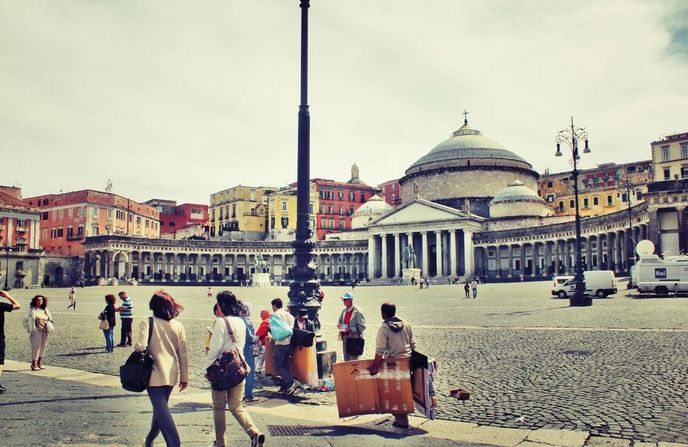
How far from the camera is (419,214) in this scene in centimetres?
9662

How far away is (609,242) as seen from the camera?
6900 centimetres

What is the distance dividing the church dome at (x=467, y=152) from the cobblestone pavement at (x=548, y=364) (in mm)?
84723

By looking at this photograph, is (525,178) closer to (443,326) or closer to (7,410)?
(443,326)

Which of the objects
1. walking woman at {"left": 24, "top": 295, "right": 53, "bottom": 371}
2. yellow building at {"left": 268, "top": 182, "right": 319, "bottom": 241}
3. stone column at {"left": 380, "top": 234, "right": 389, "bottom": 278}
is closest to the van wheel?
walking woman at {"left": 24, "top": 295, "right": 53, "bottom": 371}

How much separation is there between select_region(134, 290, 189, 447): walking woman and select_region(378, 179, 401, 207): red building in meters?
123

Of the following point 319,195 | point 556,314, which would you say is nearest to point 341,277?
point 319,195

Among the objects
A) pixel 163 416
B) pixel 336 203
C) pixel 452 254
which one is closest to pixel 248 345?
pixel 163 416

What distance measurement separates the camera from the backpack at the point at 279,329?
412 inches

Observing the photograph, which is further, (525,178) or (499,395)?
(525,178)

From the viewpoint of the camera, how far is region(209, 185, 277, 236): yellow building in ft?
367

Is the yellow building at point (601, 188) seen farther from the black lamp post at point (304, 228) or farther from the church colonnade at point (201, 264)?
the black lamp post at point (304, 228)

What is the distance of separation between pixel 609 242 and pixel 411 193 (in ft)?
157

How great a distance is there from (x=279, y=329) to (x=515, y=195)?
8916 centimetres

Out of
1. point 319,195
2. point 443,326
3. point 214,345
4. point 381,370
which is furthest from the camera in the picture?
point 319,195
